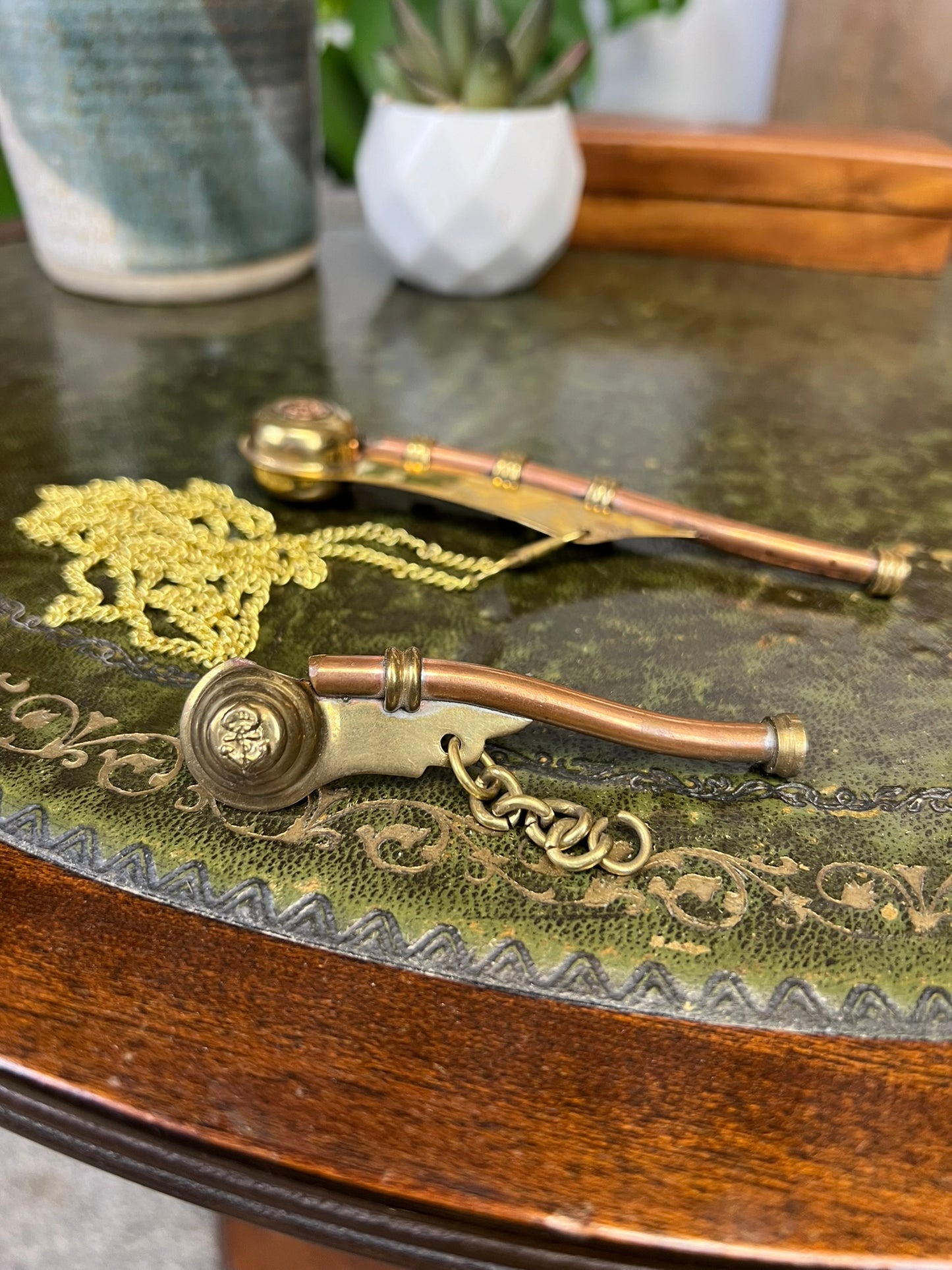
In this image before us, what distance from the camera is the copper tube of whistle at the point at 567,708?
371 mm

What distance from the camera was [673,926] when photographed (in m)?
0.34

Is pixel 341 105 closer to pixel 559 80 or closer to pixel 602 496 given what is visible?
pixel 559 80

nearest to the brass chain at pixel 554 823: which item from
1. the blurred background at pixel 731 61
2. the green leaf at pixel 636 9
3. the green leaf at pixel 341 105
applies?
the blurred background at pixel 731 61

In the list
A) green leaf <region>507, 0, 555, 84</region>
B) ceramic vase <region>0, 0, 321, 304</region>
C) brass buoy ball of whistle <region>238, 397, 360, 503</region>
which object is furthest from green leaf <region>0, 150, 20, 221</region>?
brass buoy ball of whistle <region>238, 397, 360, 503</region>

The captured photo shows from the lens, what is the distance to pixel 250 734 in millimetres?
356

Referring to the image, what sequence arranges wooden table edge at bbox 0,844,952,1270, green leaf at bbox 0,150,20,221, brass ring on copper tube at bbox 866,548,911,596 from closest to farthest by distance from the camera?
1. wooden table edge at bbox 0,844,952,1270
2. brass ring on copper tube at bbox 866,548,911,596
3. green leaf at bbox 0,150,20,221

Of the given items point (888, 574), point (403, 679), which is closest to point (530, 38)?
point (888, 574)

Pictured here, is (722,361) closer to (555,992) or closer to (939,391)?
(939,391)

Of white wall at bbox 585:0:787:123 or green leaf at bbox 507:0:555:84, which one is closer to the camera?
green leaf at bbox 507:0:555:84

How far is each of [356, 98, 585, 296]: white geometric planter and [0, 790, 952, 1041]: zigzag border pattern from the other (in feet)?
2.19

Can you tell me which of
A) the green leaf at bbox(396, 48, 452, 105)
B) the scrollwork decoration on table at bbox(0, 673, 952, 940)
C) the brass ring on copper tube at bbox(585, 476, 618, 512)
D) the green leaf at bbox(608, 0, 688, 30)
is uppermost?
the green leaf at bbox(608, 0, 688, 30)

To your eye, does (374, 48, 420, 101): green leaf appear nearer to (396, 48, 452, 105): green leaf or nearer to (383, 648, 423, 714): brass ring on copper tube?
(396, 48, 452, 105): green leaf

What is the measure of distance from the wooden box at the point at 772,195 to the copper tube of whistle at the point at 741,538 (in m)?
0.56

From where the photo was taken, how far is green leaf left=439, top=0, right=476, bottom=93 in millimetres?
805
